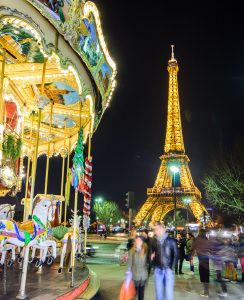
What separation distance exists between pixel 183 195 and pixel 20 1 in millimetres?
57159

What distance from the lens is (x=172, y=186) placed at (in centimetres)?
6581

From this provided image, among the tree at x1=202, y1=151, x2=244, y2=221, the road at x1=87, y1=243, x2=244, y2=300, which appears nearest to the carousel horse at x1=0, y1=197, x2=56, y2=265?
the road at x1=87, y1=243, x2=244, y2=300

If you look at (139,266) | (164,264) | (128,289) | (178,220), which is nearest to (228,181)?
(164,264)

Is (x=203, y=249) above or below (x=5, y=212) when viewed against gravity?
below

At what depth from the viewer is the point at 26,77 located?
11.6 meters

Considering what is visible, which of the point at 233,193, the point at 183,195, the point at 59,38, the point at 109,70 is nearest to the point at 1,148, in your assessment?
the point at 109,70

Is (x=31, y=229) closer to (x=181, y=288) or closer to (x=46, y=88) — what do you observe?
(x=181, y=288)

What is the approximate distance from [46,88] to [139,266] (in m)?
9.10

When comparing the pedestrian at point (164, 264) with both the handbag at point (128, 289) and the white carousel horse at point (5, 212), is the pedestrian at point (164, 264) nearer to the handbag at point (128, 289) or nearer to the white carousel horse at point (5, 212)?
the handbag at point (128, 289)

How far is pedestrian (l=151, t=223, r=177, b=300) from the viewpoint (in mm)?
5965

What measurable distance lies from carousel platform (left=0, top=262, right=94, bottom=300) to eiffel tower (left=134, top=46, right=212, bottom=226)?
46.5m

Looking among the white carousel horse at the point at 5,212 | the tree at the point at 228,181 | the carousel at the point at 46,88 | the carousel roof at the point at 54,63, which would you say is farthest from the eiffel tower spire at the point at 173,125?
the white carousel horse at the point at 5,212

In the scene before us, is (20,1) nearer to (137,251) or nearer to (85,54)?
(85,54)

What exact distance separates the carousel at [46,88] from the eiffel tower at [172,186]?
41770mm
